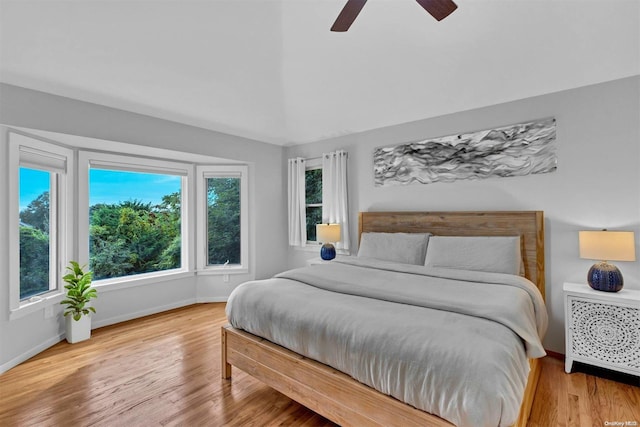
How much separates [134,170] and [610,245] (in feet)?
15.8

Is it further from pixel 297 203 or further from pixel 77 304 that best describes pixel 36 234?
pixel 297 203

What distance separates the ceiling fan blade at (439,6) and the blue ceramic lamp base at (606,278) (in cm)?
220

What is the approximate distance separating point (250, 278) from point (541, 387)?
353 centimetres

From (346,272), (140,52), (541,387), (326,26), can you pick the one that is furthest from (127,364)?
(326,26)

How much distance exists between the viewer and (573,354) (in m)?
2.40

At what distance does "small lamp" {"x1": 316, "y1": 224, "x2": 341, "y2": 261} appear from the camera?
13.0 ft

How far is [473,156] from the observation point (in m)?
3.19

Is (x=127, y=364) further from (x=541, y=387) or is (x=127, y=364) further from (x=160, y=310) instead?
(x=541, y=387)

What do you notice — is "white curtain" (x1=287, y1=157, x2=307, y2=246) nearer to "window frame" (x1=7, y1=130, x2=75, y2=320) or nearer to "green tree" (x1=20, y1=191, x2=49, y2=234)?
"window frame" (x1=7, y1=130, x2=75, y2=320)

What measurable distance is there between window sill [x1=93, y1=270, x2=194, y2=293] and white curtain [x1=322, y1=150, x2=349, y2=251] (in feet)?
7.02

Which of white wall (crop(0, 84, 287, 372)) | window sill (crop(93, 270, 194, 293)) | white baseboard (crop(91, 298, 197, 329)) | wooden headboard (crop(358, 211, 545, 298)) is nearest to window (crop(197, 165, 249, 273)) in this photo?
white wall (crop(0, 84, 287, 372))

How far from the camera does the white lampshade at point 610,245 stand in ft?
7.30

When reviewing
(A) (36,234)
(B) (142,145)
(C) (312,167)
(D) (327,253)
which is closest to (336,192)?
(C) (312,167)

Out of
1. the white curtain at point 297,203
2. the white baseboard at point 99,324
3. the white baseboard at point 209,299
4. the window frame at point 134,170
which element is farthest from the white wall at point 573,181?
the white baseboard at point 99,324
